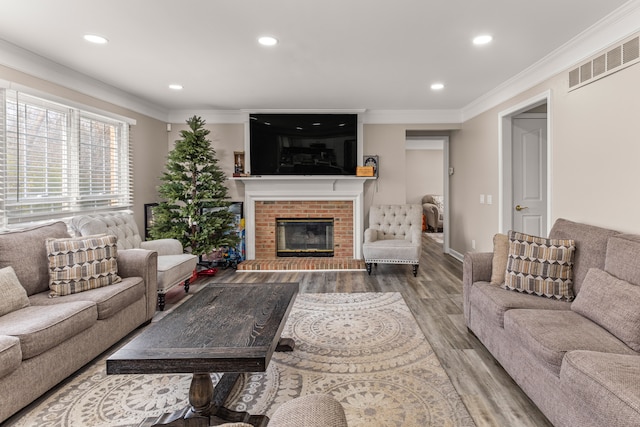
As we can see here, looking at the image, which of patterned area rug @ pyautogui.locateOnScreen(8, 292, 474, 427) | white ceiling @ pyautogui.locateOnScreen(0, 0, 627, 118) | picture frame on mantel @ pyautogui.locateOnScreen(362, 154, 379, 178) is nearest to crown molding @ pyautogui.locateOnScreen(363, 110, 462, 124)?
picture frame on mantel @ pyautogui.locateOnScreen(362, 154, 379, 178)

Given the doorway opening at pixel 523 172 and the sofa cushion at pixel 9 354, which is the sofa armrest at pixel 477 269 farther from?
the sofa cushion at pixel 9 354

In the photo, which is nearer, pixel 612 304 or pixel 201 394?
pixel 201 394

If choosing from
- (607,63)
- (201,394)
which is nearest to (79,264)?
(201,394)

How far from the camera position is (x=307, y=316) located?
11.1 ft

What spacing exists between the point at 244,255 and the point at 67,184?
262 centimetres

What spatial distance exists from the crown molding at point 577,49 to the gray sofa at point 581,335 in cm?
144

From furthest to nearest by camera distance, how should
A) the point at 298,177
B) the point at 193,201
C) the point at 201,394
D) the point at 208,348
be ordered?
the point at 298,177 → the point at 193,201 → the point at 201,394 → the point at 208,348

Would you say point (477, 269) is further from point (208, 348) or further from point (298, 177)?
point (298, 177)

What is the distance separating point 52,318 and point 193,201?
290cm

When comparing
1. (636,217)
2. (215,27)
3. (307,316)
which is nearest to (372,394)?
(307,316)

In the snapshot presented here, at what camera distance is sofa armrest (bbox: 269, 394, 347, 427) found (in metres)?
0.88

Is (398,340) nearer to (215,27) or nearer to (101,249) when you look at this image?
(101,249)

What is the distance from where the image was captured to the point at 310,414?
90cm

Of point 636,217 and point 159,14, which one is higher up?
point 159,14
